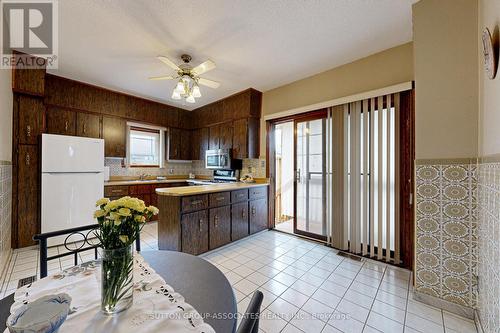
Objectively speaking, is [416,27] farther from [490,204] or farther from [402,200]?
[402,200]

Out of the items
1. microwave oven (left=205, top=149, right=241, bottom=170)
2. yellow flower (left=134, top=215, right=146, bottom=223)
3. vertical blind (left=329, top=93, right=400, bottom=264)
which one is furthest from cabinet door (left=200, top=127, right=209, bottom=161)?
yellow flower (left=134, top=215, right=146, bottom=223)

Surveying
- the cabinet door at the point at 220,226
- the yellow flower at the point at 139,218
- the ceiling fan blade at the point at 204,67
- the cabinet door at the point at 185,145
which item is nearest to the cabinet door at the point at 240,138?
the cabinet door at the point at 220,226

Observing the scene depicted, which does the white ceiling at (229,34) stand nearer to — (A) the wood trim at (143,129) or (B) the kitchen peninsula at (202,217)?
(A) the wood trim at (143,129)

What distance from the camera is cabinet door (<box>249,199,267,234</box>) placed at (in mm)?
3420

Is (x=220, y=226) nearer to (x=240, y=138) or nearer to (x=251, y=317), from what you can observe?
(x=240, y=138)

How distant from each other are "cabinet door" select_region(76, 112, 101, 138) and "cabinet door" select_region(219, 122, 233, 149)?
232cm

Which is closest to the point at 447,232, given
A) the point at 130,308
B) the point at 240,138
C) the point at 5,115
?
the point at 130,308

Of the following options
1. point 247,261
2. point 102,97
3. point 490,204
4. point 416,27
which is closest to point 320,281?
point 247,261

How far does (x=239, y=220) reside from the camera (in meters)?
3.17

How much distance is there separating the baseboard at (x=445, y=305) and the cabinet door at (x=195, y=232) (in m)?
2.30

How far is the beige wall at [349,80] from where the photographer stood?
2.38m

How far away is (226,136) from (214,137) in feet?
1.40

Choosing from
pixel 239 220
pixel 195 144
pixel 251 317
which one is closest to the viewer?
pixel 251 317

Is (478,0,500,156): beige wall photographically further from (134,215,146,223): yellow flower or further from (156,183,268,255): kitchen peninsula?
(156,183,268,255): kitchen peninsula
